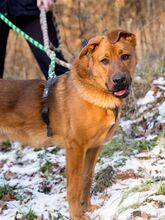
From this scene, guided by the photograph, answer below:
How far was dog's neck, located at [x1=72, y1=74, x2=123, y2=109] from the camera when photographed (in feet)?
13.3

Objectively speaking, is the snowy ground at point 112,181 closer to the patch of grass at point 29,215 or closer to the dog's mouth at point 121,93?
the patch of grass at point 29,215

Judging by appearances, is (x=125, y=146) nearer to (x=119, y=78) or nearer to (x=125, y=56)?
(x=125, y=56)

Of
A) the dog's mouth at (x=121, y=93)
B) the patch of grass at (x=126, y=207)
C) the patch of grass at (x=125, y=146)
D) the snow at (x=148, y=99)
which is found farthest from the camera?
the snow at (x=148, y=99)

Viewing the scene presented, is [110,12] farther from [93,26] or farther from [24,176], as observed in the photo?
[24,176]

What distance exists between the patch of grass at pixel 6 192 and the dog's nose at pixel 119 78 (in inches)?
67.3

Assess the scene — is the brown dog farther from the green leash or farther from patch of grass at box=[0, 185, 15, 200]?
patch of grass at box=[0, 185, 15, 200]

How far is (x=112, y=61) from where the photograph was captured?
391cm

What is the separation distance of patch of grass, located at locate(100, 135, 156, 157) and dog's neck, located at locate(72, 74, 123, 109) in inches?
50.9

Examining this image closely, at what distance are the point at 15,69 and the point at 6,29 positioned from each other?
4914mm

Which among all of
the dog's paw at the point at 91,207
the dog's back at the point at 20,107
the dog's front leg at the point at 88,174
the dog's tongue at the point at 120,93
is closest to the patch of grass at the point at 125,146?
the dog's front leg at the point at 88,174

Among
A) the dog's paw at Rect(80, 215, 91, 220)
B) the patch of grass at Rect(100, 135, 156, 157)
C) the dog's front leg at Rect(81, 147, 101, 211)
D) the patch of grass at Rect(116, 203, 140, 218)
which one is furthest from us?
A: the patch of grass at Rect(100, 135, 156, 157)

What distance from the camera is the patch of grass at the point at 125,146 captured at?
17.6 ft

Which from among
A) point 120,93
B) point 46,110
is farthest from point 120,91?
point 46,110

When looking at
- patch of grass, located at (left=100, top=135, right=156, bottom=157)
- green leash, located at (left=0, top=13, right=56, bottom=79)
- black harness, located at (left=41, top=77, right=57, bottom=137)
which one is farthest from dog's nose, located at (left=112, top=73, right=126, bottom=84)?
patch of grass, located at (left=100, top=135, right=156, bottom=157)
